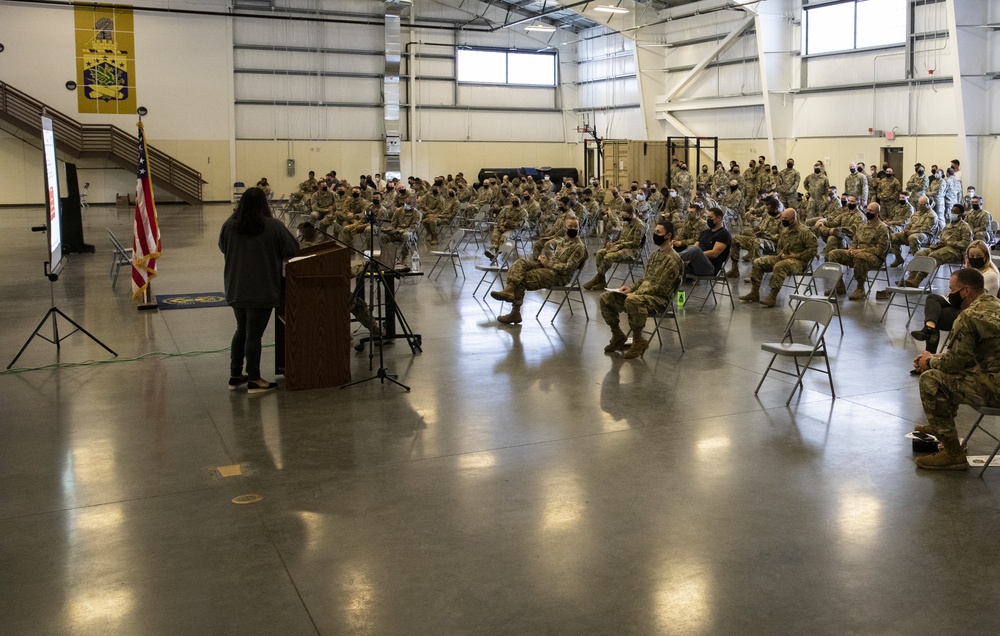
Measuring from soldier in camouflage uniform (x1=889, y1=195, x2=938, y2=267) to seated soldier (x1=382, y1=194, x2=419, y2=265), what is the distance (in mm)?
7554

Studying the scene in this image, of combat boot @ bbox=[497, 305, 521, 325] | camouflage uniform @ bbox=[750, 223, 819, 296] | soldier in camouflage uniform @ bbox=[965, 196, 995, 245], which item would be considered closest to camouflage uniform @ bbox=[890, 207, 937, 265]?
soldier in camouflage uniform @ bbox=[965, 196, 995, 245]

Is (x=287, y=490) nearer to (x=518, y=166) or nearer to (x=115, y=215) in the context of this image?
(x=115, y=215)

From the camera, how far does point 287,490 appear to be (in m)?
5.06

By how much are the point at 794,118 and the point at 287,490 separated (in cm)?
2470

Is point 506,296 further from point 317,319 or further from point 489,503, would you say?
point 489,503

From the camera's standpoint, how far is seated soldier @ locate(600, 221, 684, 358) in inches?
340

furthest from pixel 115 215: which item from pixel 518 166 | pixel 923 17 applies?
pixel 923 17

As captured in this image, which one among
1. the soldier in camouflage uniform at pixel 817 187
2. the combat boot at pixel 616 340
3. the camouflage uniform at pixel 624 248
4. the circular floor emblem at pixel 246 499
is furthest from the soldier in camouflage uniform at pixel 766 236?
the circular floor emblem at pixel 246 499

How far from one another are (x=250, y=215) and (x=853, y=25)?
72.2 ft

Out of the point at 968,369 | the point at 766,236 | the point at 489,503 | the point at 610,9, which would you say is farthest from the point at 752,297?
the point at 610,9

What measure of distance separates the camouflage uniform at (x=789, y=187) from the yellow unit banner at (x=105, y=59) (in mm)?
21001

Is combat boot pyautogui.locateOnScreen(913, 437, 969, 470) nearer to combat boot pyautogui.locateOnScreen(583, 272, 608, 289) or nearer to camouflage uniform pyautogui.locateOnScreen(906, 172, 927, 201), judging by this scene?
combat boot pyautogui.locateOnScreen(583, 272, 608, 289)

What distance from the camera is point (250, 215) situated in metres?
6.86

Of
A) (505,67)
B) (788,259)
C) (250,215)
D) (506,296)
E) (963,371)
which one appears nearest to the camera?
(963,371)
